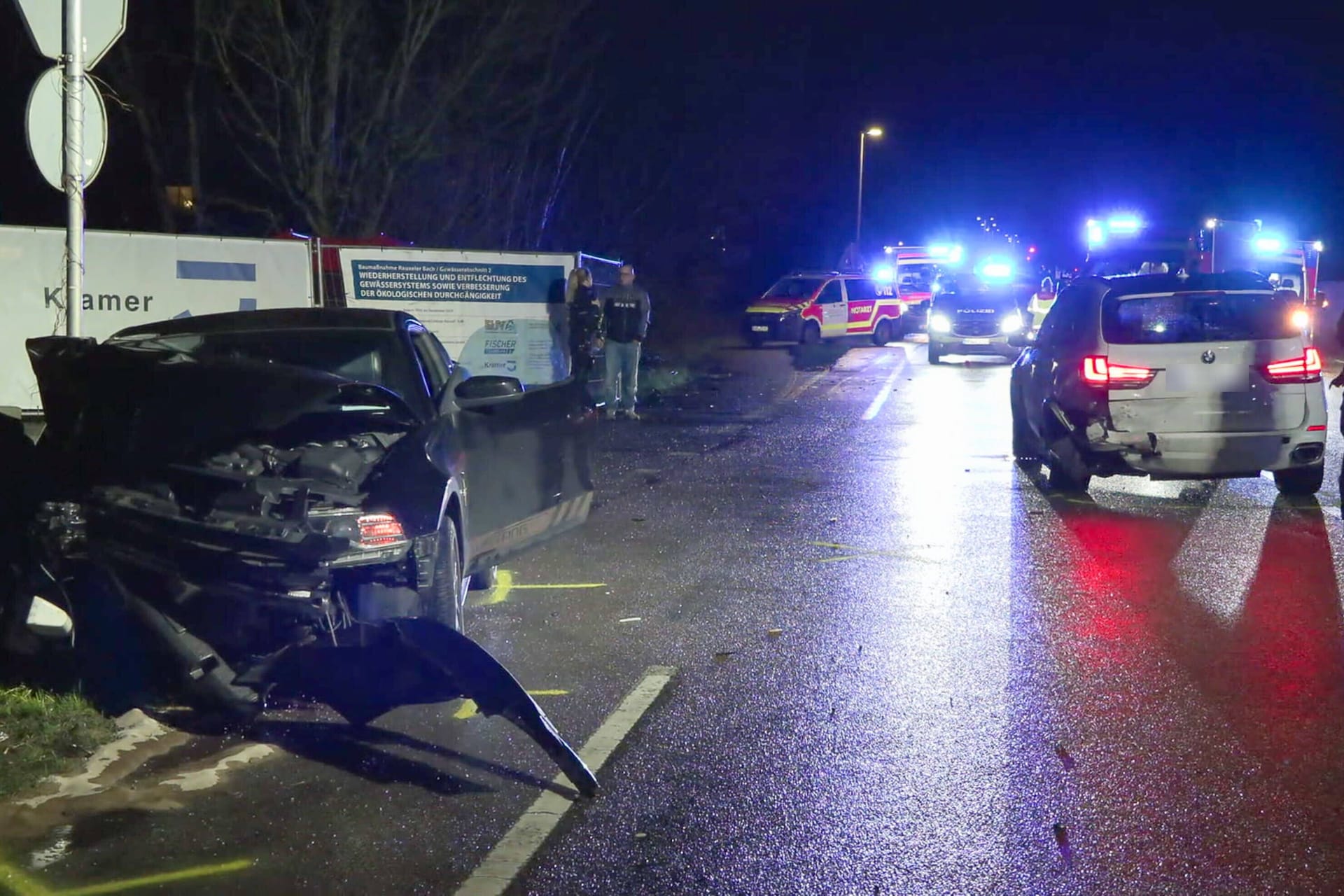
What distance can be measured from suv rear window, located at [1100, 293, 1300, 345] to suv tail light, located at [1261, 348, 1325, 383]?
198mm

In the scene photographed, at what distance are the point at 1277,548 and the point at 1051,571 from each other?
69.6 inches

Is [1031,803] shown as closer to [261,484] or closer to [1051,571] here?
[261,484]

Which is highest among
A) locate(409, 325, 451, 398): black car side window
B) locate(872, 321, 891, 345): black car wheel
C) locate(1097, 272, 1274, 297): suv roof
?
locate(1097, 272, 1274, 297): suv roof

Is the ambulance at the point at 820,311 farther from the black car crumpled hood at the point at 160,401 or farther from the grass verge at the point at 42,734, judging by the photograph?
the grass verge at the point at 42,734

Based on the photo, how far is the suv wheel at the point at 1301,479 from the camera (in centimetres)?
1102

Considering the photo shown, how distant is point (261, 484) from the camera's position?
562cm

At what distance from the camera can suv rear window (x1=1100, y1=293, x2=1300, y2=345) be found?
10.7 metres

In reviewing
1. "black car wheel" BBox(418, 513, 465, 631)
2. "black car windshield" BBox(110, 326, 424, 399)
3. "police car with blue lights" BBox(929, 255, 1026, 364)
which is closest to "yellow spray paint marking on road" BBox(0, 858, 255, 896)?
"black car wheel" BBox(418, 513, 465, 631)

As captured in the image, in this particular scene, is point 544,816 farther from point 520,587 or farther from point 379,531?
point 520,587

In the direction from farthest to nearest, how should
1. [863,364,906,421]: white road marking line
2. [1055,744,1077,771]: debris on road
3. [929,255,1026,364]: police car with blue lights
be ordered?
1. [929,255,1026,364]: police car with blue lights
2. [863,364,906,421]: white road marking line
3. [1055,744,1077,771]: debris on road

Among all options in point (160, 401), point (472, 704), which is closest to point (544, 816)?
point (472, 704)

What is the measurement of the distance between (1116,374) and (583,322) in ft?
26.3

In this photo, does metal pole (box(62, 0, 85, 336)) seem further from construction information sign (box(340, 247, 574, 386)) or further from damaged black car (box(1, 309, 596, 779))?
construction information sign (box(340, 247, 574, 386))

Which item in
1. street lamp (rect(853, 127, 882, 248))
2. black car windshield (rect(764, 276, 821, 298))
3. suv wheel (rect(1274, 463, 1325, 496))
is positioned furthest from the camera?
street lamp (rect(853, 127, 882, 248))
